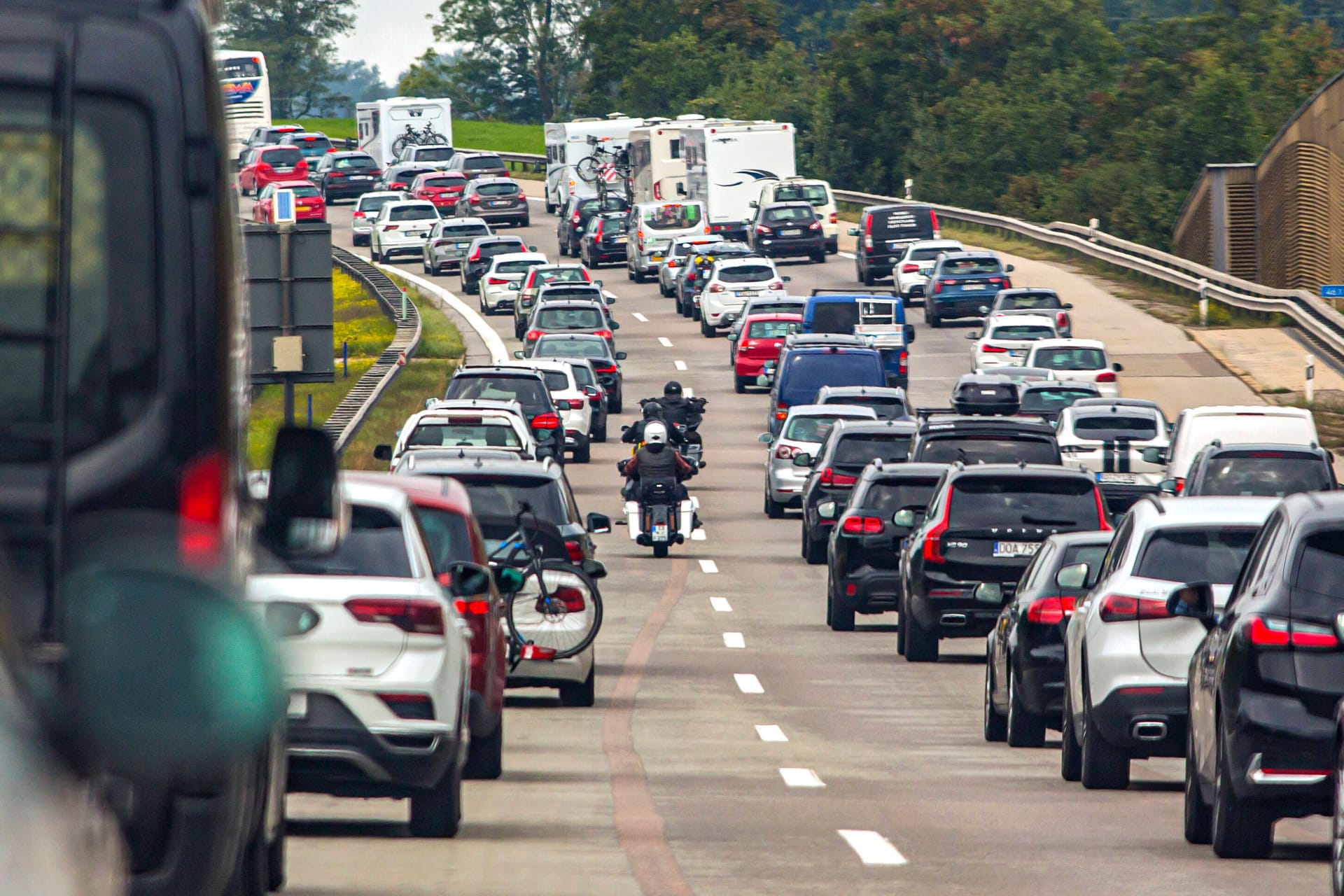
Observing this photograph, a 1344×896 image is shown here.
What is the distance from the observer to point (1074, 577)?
1496 cm

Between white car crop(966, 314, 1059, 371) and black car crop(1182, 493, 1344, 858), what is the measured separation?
37760mm

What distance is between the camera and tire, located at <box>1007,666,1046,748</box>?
16.2m

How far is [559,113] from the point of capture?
17712cm

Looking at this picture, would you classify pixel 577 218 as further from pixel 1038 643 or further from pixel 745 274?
pixel 1038 643

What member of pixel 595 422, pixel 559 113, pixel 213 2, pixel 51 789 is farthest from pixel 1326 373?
pixel 559 113

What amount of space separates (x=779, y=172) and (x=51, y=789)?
73.1 meters

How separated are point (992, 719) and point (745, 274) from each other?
44064mm

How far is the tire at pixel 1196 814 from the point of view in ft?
38.5

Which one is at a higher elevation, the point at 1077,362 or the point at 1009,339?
the point at 1009,339

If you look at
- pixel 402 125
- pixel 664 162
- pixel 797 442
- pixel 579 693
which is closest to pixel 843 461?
pixel 797 442

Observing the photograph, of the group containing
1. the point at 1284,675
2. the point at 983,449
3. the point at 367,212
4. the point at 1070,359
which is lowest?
the point at 983,449

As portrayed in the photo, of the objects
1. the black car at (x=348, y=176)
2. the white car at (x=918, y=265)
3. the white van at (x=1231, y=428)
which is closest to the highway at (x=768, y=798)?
the white van at (x=1231, y=428)

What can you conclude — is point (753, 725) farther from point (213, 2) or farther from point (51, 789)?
point (51, 789)

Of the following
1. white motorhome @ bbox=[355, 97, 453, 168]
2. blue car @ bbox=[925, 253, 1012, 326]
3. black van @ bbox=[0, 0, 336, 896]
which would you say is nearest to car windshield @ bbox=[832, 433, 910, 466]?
black van @ bbox=[0, 0, 336, 896]
